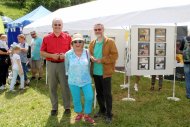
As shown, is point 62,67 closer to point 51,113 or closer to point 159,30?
point 51,113

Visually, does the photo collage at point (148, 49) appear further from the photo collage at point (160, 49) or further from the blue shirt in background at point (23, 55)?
the blue shirt in background at point (23, 55)

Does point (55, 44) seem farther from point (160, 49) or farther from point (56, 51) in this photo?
point (160, 49)

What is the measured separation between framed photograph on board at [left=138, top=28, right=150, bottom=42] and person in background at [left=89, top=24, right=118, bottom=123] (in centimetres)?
195

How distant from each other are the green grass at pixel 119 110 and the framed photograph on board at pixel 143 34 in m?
1.46

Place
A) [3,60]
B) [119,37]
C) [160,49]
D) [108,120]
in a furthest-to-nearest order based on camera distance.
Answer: [3,60] < [119,37] < [160,49] < [108,120]

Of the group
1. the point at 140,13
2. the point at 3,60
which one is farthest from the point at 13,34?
the point at 140,13

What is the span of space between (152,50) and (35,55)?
4.40 m

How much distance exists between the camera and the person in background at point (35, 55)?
10.6 m

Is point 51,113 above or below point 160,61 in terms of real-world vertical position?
below

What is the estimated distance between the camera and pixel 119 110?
22.6 feet

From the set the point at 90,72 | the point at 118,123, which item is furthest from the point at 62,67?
the point at 118,123

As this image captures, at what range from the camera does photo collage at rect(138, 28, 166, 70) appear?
7594 millimetres

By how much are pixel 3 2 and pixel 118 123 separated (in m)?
59.6

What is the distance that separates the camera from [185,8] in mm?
4969
